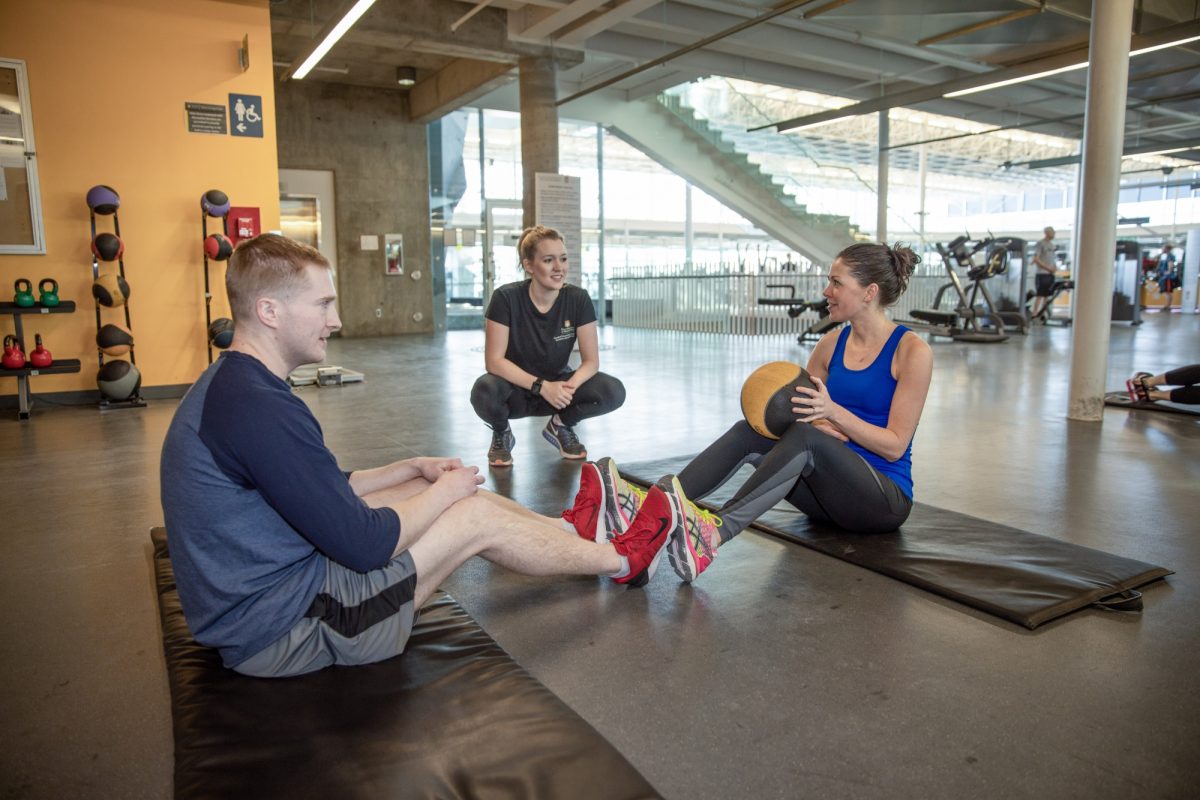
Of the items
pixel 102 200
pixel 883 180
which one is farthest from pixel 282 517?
pixel 883 180

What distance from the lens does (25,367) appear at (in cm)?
546

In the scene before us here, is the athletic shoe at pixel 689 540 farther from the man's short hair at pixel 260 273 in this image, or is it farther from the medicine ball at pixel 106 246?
the medicine ball at pixel 106 246

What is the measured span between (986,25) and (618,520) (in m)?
8.90

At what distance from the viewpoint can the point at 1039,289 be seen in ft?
42.3

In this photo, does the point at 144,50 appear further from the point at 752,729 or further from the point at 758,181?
the point at 758,181

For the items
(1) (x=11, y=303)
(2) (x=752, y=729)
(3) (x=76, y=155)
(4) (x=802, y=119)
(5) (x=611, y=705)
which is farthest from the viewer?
(4) (x=802, y=119)

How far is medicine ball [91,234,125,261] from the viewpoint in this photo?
571 centimetres

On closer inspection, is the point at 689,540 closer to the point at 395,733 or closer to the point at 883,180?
the point at 395,733

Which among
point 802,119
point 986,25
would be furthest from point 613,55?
point 986,25

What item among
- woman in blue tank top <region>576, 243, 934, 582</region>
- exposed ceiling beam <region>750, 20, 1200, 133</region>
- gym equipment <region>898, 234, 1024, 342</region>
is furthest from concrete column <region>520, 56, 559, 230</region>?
woman in blue tank top <region>576, 243, 934, 582</region>

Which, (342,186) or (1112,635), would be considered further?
(342,186)

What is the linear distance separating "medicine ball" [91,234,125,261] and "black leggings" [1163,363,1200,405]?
710 cm

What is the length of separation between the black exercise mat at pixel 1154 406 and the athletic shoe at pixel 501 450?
4071mm

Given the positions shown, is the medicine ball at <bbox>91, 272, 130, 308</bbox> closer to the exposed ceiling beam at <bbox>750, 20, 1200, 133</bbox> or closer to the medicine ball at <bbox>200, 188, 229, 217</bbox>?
the medicine ball at <bbox>200, 188, 229, 217</bbox>
